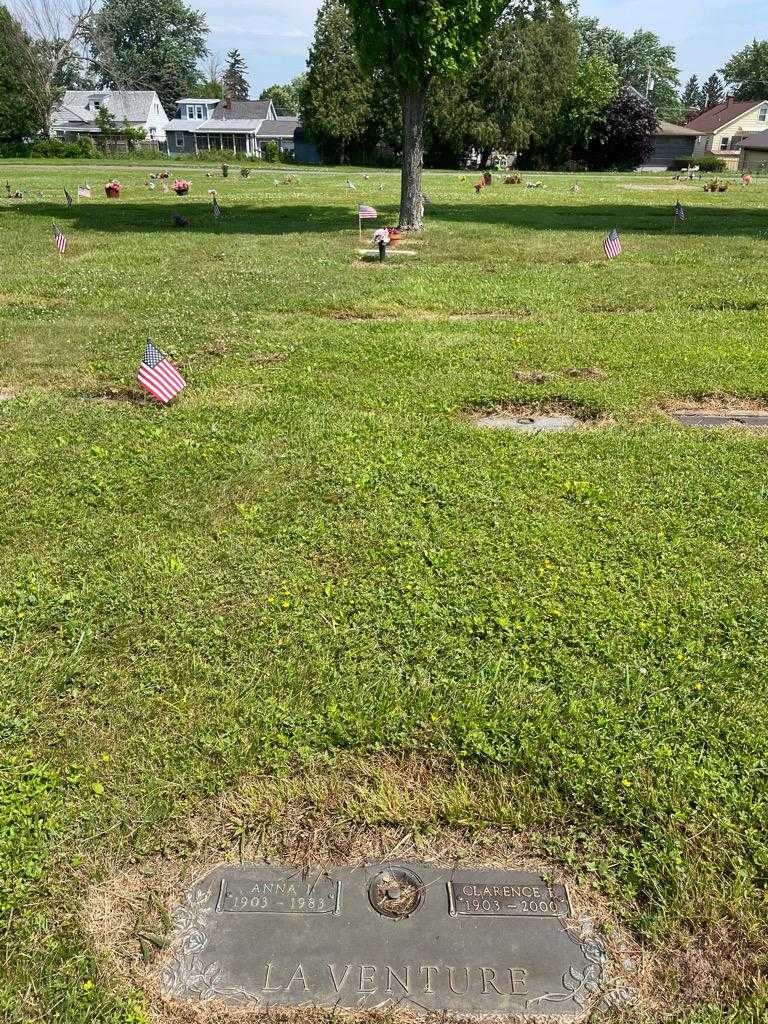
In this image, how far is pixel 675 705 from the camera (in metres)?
3.27

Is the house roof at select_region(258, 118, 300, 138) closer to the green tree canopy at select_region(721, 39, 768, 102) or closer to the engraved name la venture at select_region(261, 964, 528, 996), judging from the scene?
the green tree canopy at select_region(721, 39, 768, 102)

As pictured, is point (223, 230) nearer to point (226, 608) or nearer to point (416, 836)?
point (226, 608)

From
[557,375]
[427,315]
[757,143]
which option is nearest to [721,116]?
[757,143]

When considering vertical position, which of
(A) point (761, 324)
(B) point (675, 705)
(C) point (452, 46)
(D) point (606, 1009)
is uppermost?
(C) point (452, 46)

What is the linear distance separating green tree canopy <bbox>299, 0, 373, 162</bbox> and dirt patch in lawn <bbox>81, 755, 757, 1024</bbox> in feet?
201

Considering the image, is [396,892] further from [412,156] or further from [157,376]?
[412,156]

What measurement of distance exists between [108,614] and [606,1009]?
9.78ft

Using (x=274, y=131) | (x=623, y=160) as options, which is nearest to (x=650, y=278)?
(x=623, y=160)

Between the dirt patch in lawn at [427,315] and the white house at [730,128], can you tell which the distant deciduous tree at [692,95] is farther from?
the dirt patch in lawn at [427,315]

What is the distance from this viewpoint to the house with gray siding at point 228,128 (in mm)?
73062

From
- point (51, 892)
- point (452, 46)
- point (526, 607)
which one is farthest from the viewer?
point (452, 46)

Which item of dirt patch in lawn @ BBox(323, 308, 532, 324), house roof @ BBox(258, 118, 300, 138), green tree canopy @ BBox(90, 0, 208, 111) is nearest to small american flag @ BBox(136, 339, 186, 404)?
dirt patch in lawn @ BBox(323, 308, 532, 324)

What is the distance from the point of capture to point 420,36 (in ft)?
47.6

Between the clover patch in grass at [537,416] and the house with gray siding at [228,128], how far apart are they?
7493 cm
